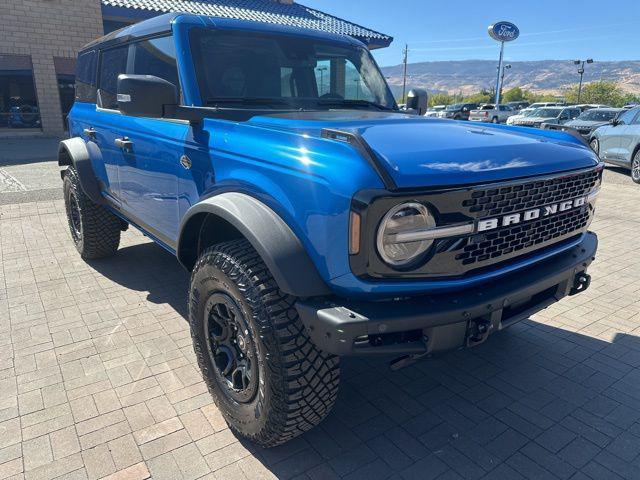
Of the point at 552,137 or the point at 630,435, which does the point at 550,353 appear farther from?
the point at 552,137

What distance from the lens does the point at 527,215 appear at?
2.17 meters

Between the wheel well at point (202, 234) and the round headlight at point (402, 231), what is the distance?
100 centimetres

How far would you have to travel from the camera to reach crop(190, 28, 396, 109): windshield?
289 cm

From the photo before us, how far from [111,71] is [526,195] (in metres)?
3.56

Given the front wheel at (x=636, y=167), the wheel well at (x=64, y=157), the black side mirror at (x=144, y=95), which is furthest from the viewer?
the front wheel at (x=636, y=167)

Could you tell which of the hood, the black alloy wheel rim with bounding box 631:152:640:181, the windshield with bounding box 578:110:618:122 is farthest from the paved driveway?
the windshield with bounding box 578:110:618:122

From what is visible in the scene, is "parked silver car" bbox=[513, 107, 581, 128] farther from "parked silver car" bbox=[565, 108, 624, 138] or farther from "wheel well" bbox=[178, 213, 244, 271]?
"wheel well" bbox=[178, 213, 244, 271]

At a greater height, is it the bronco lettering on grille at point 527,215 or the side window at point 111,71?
the side window at point 111,71

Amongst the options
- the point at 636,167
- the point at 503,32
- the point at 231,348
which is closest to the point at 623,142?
the point at 636,167

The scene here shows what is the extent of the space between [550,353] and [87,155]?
4.26 m

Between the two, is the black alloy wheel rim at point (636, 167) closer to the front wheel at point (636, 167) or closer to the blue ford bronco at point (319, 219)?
the front wheel at point (636, 167)

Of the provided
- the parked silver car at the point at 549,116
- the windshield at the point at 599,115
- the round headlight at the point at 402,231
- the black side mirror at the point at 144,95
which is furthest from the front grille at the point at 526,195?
the parked silver car at the point at 549,116

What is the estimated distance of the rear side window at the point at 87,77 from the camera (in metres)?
4.46

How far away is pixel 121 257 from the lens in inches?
204
